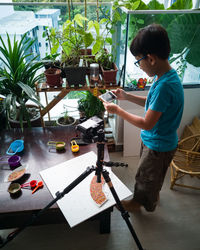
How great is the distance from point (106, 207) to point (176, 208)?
3.02ft

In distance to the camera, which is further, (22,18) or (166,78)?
(22,18)

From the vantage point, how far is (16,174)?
58.3 inches

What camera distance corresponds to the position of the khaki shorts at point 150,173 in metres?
1.41

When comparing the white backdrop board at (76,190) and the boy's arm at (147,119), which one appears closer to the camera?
the boy's arm at (147,119)

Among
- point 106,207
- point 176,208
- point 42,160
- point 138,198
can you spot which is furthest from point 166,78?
point 176,208

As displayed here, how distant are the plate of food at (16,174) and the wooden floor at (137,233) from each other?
21.5 inches

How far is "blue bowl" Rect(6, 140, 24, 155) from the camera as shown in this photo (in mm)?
1688

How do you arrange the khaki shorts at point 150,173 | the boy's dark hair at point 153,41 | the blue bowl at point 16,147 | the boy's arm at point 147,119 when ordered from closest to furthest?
the boy's dark hair at point 153,41 < the boy's arm at point 147,119 < the khaki shorts at point 150,173 < the blue bowl at point 16,147

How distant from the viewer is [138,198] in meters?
1.63

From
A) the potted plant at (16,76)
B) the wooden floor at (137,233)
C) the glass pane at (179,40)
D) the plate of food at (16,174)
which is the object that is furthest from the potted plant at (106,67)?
the wooden floor at (137,233)

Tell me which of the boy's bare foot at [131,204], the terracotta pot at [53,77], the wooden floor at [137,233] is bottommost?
the wooden floor at [137,233]

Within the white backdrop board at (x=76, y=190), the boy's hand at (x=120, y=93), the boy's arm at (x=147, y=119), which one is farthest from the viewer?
the boy's hand at (x=120, y=93)

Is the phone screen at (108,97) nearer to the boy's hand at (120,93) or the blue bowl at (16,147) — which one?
the boy's hand at (120,93)

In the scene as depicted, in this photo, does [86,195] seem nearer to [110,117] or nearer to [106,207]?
[106,207]
